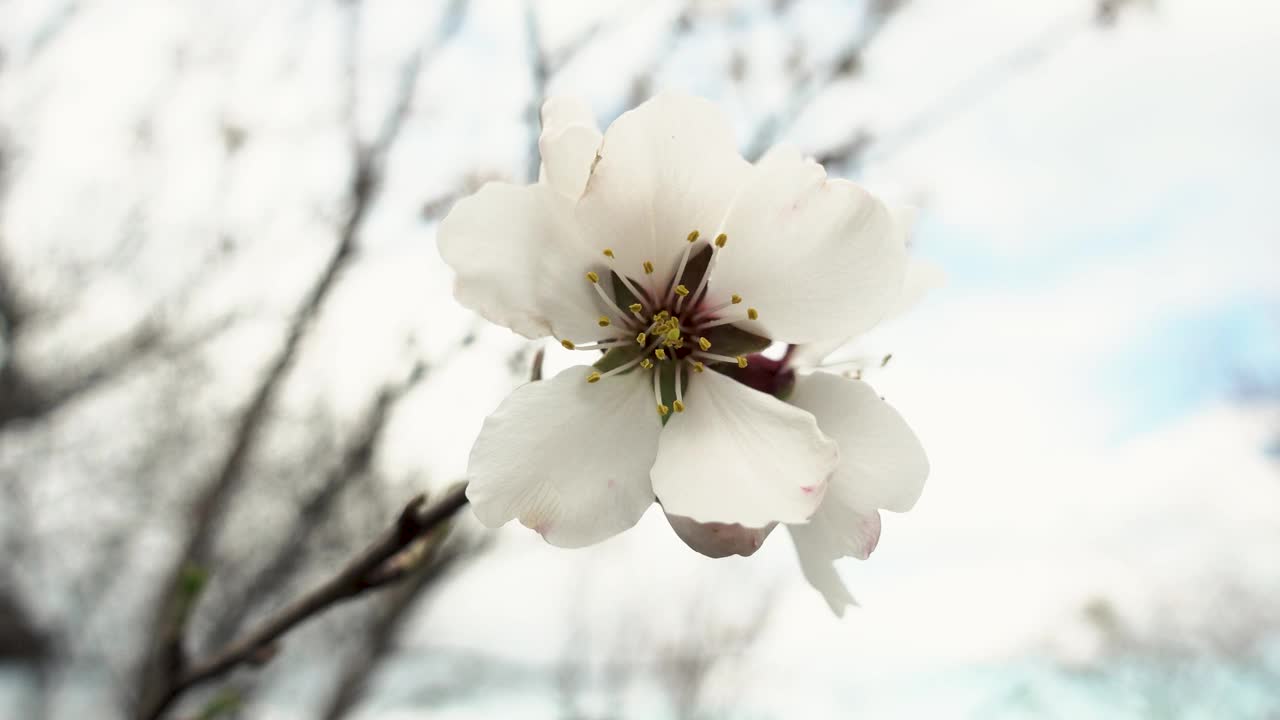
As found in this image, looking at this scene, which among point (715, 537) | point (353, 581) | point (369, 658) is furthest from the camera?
point (369, 658)

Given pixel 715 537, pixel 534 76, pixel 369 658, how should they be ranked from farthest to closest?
pixel 369 658 → pixel 534 76 → pixel 715 537

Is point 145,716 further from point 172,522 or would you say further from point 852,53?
point 172,522

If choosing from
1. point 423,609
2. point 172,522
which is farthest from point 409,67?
point 172,522

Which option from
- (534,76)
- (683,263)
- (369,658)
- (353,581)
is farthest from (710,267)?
(369,658)

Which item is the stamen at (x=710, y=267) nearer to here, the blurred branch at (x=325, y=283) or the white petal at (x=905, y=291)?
the white petal at (x=905, y=291)

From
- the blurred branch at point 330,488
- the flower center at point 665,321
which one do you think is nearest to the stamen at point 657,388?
the flower center at point 665,321

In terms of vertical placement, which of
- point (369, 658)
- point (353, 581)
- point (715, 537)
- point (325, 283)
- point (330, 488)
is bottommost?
point (369, 658)

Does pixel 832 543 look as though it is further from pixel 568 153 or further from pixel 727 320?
pixel 568 153
